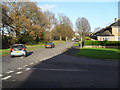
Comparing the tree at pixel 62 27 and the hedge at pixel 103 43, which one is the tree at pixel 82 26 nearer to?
the tree at pixel 62 27

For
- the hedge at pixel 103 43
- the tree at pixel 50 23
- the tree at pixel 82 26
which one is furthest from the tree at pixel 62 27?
the hedge at pixel 103 43

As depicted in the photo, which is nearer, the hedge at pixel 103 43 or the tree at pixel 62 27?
the hedge at pixel 103 43

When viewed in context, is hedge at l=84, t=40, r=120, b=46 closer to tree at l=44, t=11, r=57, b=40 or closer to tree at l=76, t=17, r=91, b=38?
tree at l=44, t=11, r=57, b=40

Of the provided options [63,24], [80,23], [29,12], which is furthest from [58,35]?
[29,12]

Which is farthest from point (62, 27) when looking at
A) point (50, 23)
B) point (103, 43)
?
point (103, 43)

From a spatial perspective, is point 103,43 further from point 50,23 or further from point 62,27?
point 62,27

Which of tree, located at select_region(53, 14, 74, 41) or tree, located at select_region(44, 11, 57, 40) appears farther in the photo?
tree, located at select_region(53, 14, 74, 41)

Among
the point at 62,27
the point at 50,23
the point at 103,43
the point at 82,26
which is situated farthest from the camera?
the point at 62,27

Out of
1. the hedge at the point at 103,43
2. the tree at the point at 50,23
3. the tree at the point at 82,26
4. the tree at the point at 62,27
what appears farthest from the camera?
the tree at the point at 62,27

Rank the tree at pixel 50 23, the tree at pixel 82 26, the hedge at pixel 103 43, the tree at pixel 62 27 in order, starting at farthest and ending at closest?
the tree at pixel 62 27 < the tree at pixel 82 26 < the tree at pixel 50 23 < the hedge at pixel 103 43

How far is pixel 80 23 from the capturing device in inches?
3041

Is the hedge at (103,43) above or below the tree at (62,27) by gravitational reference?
below

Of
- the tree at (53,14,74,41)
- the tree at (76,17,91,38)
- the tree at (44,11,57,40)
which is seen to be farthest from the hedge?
the tree at (53,14,74,41)

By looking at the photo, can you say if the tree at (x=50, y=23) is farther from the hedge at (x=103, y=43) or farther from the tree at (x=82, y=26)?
the hedge at (x=103, y=43)
